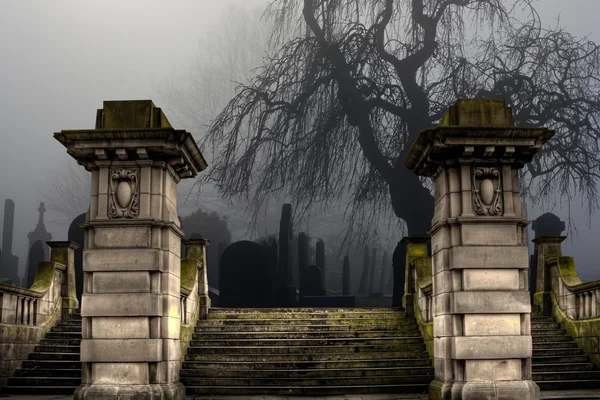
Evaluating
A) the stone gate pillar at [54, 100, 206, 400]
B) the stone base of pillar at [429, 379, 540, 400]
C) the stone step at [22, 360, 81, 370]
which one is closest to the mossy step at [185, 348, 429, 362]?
the stone step at [22, 360, 81, 370]

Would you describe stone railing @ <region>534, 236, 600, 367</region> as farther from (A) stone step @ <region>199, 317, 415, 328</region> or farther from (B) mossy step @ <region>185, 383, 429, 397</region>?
(B) mossy step @ <region>185, 383, 429, 397</region>

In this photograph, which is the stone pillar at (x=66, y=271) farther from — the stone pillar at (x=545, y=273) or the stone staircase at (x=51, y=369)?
the stone pillar at (x=545, y=273)

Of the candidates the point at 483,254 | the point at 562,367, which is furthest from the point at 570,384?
the point at 483,254

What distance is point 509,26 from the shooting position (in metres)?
28.1

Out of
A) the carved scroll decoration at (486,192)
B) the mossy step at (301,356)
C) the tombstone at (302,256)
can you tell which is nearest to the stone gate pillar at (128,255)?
the mossy step at (301,356)

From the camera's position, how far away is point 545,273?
15.5 metres

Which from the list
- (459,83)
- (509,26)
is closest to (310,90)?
(459,83)

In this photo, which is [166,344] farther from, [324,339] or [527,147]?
[527,147]

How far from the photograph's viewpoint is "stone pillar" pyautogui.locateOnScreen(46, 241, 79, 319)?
1530 cm

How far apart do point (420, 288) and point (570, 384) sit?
333 cm

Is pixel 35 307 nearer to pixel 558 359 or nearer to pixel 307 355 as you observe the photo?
pixel 307 355

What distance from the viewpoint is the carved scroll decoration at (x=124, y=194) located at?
9.62 m

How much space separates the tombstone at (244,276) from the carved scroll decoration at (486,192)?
15.4 metres

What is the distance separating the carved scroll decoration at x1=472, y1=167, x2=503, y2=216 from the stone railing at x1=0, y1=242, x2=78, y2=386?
8.70 meters
